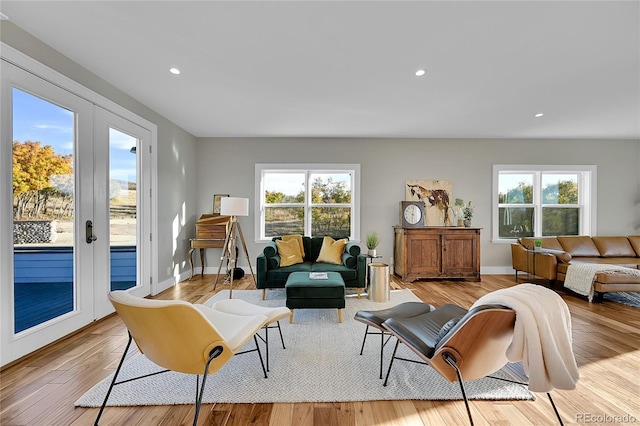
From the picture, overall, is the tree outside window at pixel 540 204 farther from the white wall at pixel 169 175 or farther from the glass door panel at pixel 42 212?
the glass door panel at pixel 42 212

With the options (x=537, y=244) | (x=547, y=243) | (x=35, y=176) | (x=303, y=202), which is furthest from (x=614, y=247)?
(x=35, y=176)

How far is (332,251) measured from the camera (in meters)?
4.39

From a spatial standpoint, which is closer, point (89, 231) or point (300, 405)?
point (300, 405)

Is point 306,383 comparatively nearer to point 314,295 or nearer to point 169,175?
point 314,295

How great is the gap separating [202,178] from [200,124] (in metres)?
1.18

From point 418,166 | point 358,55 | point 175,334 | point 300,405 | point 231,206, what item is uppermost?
point 358,55

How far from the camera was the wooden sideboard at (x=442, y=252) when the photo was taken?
199 inches

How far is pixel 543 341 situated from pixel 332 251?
3177mm

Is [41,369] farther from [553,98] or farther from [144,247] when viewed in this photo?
[553,98]

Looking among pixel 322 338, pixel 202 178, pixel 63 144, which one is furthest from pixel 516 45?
pixel 202 178

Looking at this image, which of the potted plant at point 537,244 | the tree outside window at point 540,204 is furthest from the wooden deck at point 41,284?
the tree outside window at point 540,204

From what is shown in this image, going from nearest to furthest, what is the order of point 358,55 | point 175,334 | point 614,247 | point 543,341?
point 543,341 → point 175,334 → point 358,55 → point 614,247

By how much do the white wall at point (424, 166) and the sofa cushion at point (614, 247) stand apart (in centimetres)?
57

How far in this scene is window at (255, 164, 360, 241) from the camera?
5672 mm
